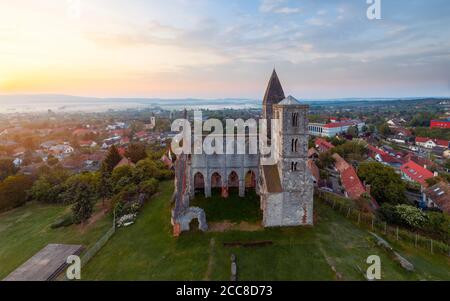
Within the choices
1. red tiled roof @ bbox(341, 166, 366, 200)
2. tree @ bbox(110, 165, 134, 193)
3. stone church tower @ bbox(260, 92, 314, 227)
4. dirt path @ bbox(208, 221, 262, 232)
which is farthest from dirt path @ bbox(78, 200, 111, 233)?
red tiled roof @ bbox(341, 166, 366, 200)

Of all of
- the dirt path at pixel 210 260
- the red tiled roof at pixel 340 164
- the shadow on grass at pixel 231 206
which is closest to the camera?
the dirt path at pixel 210 260

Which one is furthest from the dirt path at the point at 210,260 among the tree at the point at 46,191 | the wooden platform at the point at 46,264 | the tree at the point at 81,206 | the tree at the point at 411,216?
the tree at the point at 46,191

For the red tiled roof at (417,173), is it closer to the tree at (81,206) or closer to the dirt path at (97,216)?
the dirt path at (97,216)

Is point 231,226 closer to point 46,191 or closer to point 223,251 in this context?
point 223,251

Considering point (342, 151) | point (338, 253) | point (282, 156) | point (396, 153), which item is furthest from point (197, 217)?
point (396, 153)

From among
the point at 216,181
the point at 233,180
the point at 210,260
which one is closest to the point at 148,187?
the point at 216,181

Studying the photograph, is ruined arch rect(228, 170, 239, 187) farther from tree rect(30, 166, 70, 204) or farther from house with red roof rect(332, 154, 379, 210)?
tree rect(30, 166, 70, 204)
